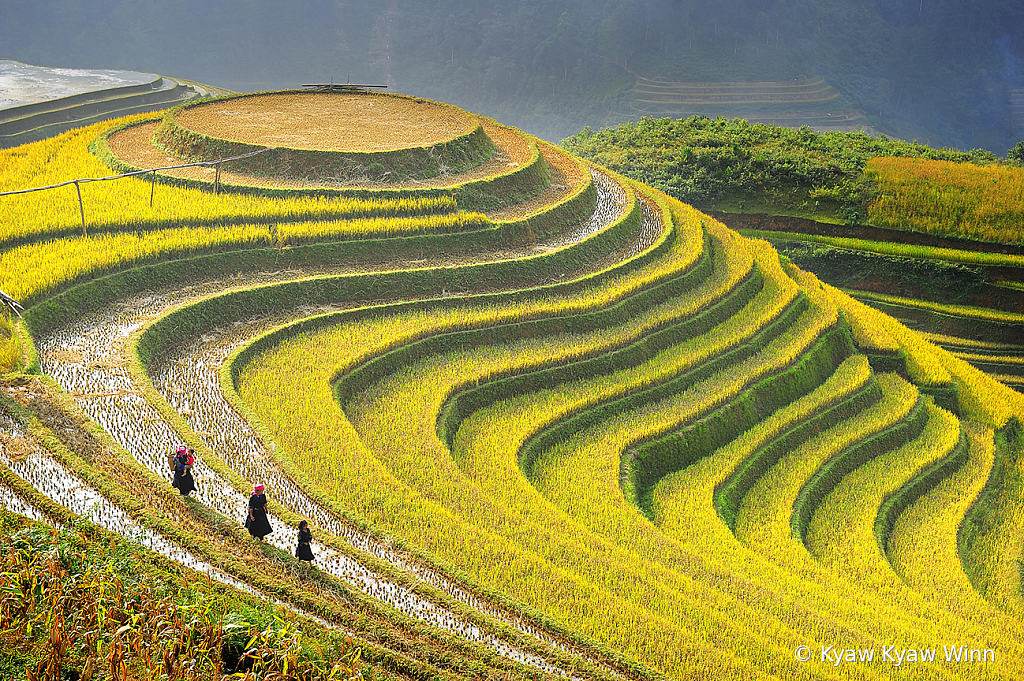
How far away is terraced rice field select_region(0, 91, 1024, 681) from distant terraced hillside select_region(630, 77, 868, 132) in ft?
101

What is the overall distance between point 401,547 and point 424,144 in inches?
436

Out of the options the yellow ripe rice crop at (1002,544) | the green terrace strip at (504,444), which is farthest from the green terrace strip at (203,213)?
the yellow ripe rice crop at (1002,544)

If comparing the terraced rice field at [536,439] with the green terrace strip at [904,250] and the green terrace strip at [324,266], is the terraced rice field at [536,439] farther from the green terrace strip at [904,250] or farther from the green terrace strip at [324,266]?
the green terrace strip at [904,250]

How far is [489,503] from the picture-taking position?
8.73 m

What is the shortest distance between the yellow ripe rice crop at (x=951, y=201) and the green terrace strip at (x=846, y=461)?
368 inches

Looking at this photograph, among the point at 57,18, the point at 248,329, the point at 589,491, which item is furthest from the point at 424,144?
the point at 57,18

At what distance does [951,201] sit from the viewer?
2273 cm

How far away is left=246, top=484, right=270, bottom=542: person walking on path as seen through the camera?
6.90m

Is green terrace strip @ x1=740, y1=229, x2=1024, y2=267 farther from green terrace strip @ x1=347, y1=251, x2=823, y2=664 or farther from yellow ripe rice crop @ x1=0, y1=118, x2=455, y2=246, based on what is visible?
green terrace strip @ x1=347, y1=251, x2=823, y2=664

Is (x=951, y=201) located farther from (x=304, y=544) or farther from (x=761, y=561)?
(x=304, y=544)

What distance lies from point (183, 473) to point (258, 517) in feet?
3.07

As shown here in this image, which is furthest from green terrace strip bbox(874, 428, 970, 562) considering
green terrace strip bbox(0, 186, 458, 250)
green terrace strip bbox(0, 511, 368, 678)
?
green terrace strip bbox(0, 186, 458, 250)

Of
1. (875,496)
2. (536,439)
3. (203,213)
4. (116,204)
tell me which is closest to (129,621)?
(536,439)

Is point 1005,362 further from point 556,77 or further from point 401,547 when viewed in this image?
point 556,77
